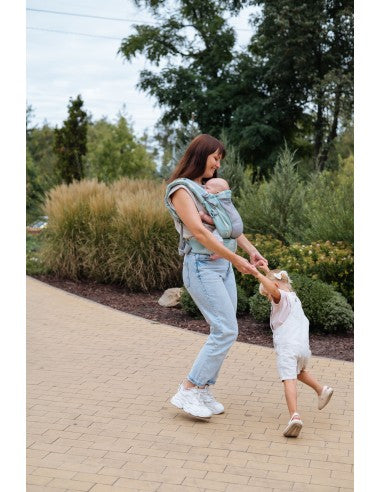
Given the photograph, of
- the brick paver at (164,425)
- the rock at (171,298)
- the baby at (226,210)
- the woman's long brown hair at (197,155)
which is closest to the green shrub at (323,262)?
the rock at (171,298)

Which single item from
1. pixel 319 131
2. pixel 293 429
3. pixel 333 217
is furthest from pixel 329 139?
pixel 293 429

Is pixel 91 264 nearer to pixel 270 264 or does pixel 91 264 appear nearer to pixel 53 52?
pixel 270 264

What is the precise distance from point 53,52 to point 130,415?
3123 cm

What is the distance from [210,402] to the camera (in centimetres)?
537

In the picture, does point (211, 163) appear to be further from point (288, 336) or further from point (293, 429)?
point (293, 429)

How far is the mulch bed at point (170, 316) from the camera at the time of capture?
309 inches

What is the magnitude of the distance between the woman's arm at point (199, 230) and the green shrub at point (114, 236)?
667cm

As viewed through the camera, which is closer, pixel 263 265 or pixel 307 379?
pixel 263 265

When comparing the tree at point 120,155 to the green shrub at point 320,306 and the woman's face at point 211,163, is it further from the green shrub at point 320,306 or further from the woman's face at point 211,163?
the woman's face at point 211,163

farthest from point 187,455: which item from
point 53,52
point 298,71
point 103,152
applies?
point 53,52

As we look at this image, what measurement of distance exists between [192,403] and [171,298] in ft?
17.3
